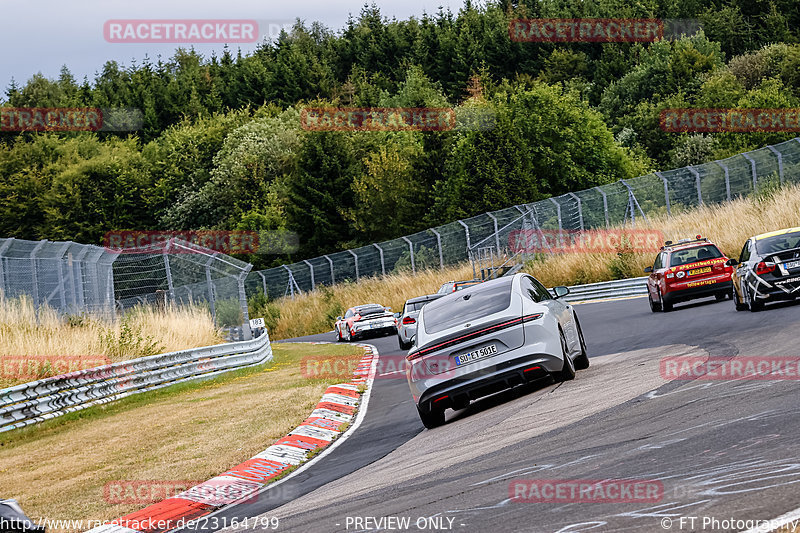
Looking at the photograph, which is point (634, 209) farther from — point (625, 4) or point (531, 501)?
point (625, 4)

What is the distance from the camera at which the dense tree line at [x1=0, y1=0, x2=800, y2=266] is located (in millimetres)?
66875

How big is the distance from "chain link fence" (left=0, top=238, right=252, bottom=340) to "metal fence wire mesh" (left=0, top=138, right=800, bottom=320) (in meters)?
0.03

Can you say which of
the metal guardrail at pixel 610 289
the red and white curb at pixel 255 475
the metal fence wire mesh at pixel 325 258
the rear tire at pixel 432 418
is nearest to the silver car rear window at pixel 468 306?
the rear tire at pixel 432 418

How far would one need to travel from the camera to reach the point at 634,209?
118ft

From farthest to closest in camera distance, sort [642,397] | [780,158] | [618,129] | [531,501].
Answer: [618,129]
[780,158]
[642,397]
[531,501]

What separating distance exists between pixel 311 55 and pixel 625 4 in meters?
42.2

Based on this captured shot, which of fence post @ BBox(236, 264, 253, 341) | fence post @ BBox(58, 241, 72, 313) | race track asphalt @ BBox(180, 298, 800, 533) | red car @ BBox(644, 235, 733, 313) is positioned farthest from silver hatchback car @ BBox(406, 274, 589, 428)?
fence post @ BBox(236, 264, 253, 341)

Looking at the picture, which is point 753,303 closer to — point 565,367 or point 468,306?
point 565,367

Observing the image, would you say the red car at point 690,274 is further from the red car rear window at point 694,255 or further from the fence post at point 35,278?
the fence post at point 35,278

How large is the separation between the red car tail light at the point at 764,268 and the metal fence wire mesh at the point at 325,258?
14457 mm

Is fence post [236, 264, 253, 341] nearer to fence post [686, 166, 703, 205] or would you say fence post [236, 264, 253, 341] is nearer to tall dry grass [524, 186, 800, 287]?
tall dry grass [524, 186, 800, 287]

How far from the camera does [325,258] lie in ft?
158

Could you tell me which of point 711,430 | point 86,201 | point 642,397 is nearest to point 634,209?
point 642,397

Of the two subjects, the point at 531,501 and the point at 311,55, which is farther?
the point at 311,55
